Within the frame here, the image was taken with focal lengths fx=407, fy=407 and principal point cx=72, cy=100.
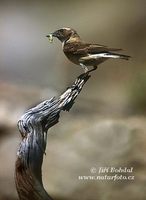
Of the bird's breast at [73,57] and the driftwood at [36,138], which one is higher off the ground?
the bird's breast at [73,57]

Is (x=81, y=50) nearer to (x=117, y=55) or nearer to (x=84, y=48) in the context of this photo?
(x=84, y=48)

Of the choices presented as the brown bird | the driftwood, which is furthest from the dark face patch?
the driftwood

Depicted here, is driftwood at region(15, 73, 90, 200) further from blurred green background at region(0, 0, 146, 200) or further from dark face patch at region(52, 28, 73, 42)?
dark face patch at region(52, 28, 73, 42)

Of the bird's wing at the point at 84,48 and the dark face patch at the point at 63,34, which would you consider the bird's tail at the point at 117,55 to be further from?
the dark face patch at the point at 63,34

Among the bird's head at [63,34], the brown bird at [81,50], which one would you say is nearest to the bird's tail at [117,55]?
the brown bird at [81,50]

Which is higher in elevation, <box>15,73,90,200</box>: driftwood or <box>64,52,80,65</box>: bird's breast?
<box>64,52,80,65</box>: bird's breast

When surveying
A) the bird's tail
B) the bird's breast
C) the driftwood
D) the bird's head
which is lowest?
the driftwood
